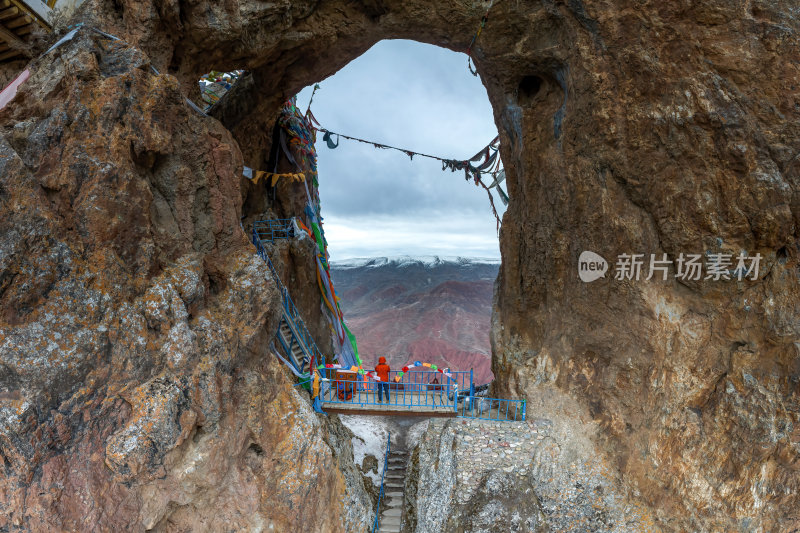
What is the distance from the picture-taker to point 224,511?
618 cm

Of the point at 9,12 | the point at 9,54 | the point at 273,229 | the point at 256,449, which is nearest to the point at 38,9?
the point at 9,12

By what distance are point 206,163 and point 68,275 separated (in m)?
2.61

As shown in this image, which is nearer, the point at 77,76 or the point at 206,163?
the point at 77,76

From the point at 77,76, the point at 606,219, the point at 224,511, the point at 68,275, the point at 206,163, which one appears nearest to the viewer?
the point at 68,275

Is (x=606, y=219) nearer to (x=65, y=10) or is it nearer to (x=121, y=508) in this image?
(x=121, y=508)

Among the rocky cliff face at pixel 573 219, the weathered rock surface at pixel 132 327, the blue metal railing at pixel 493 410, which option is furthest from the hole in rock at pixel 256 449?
the blue metal railing at pixel 493 410

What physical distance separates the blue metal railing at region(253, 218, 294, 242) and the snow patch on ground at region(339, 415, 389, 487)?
17.7 feet

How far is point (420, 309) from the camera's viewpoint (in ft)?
105

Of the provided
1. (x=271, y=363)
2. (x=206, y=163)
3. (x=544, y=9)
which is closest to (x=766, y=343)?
(x=544, y=9)

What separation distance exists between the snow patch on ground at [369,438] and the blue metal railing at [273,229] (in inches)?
212

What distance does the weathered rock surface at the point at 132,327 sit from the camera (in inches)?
192

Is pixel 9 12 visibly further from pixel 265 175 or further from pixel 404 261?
pixel 404 261

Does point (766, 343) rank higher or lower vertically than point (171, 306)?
lower

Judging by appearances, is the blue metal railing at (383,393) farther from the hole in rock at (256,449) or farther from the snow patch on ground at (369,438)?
the hole in rock at (256,449)
